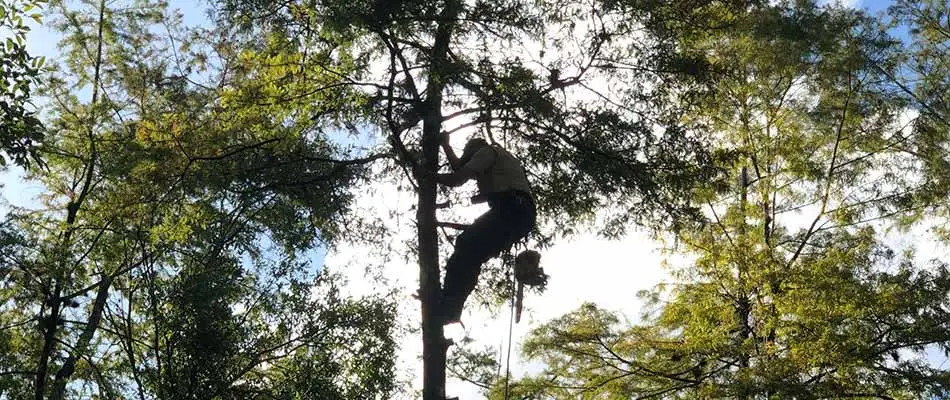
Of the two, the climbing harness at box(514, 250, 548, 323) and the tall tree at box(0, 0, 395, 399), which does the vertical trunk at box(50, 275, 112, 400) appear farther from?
the climbing harness at box(514, 250, 548, 323)

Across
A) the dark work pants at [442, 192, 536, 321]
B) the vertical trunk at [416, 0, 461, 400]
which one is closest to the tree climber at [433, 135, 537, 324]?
the dark work pants at [442, 192, 536, 321]

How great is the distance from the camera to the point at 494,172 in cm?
586

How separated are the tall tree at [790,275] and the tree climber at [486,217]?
4.42 meters

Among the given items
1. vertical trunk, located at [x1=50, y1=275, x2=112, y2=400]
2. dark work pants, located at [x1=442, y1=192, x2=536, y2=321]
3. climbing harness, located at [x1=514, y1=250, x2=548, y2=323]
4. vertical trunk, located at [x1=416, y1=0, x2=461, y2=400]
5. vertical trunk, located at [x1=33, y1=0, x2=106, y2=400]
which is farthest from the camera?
vertical trunk, located at [x1=50, y1=275, x2=112, y2=400]

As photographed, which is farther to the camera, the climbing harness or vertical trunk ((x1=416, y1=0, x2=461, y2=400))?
the climbing harness

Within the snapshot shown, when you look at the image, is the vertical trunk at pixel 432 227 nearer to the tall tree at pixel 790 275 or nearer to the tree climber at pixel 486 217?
the tree climber at pixel 486 217

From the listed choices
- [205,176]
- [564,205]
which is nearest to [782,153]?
[564,205]

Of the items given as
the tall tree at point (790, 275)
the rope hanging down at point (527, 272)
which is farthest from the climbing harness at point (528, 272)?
the tall tree at point (790, 275)

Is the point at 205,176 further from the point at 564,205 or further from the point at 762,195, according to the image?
the point at 762,195

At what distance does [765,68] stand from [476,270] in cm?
801

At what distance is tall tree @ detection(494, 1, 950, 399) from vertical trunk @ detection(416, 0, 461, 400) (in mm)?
4306

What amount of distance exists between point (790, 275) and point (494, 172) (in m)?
5.54

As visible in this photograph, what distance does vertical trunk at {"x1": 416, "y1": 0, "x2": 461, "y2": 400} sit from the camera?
531cm

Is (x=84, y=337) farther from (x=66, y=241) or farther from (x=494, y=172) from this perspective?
(x=494, y=172)
